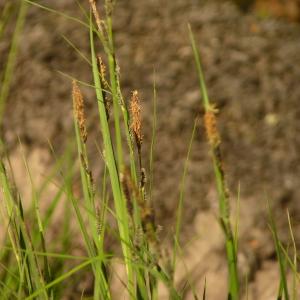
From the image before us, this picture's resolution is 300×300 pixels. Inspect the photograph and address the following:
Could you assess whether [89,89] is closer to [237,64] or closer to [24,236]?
[237,64]

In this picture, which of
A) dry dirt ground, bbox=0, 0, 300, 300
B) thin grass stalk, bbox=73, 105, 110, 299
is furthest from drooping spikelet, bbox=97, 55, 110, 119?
dry dirt ground, bbox=0, 0, 300, 300

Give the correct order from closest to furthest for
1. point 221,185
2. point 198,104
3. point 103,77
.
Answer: point 221,185
point 103,77
point 198,104

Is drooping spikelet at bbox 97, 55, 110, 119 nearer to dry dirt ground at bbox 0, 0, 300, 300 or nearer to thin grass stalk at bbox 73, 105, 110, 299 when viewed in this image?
thin grass stalk at bbox 73, 105, 110, 299

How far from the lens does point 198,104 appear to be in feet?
9.29

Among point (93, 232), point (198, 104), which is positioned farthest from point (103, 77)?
point (198, 104)

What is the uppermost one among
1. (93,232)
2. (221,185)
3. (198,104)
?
(221,185)

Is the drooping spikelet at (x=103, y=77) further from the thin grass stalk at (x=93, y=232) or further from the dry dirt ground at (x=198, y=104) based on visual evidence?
the dry dirt ground at (x=198, y=104)

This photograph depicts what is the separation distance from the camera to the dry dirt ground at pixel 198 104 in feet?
8.25

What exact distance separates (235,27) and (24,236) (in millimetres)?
2337

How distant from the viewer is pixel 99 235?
92cm

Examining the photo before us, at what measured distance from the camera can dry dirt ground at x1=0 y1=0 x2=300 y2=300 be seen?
99.0 inches

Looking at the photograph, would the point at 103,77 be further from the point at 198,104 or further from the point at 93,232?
the point at 198,104

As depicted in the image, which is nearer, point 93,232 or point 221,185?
point 221,185

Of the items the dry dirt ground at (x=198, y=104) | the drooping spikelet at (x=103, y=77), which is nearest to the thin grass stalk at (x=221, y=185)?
the drooping spikelet at (x=103, y=77)
